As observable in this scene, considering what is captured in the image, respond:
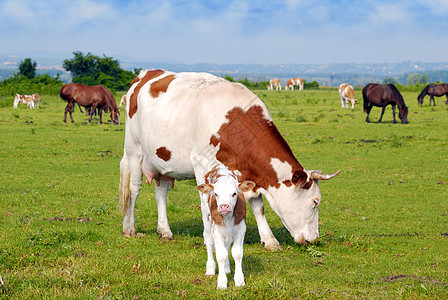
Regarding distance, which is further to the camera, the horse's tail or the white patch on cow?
the horse's tail

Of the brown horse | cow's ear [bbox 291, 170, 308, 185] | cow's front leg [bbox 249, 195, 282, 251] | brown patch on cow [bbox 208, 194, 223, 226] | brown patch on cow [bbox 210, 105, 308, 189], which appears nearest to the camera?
brown patch on cow [bbox 208, 194, 223, 226]

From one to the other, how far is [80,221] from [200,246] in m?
2.95

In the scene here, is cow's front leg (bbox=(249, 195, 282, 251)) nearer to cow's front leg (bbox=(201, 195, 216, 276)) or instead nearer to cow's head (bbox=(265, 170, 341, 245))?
cow's head (bbox=(265, 170, 341, 245))

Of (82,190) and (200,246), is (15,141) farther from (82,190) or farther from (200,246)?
(200,246)

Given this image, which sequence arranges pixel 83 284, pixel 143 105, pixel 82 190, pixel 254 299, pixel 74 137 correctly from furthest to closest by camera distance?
pixel 74 137 < pixel 82 190 < pixel 143 105 < pixel 83 284 < pixel 254 299

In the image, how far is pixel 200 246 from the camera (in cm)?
848

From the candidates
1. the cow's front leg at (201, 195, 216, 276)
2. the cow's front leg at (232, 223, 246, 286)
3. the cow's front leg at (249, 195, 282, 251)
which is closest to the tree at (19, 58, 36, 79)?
the cow's front leg at (249, 195, 282, 251)

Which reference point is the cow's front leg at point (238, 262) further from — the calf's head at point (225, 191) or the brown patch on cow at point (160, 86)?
the brown patch on cow at point (160, 86)

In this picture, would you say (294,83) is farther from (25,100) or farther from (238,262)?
(238,262)

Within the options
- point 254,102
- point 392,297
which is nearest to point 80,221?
point 254,102

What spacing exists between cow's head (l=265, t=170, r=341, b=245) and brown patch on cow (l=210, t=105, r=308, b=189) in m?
0.10

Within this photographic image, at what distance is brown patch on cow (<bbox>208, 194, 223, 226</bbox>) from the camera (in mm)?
6003

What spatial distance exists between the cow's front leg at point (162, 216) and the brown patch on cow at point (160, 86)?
1756 mm

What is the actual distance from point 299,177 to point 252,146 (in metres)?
0.90
